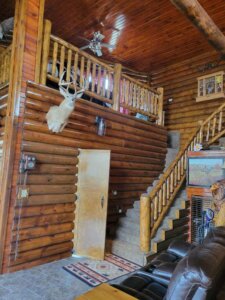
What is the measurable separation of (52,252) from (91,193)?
1255 millimetres

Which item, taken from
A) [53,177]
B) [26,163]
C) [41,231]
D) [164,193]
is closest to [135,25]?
[164,193]

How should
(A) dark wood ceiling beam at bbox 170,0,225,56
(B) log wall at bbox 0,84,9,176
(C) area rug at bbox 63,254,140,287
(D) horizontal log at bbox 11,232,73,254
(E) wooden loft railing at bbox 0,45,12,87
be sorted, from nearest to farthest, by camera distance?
(A) dark wood ceiling beam at bbox 170,0,225,56
(C) area rug at bbox 63,254,140,287
(D) horizontal log at bbox 11,232,73,254
(B) log wall at bbox 0,84,9,176
(E) wooden loft railing at bbox 0,45,12,87

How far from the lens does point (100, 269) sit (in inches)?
158

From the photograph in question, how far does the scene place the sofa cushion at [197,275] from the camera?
5.12 ft

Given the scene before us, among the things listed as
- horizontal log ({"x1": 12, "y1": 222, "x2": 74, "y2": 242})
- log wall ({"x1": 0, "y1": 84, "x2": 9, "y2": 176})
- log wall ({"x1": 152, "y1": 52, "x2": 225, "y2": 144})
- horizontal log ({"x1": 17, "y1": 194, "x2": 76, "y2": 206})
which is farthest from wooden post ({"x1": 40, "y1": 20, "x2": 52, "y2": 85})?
log wall ({"x1": 152, "y1": 52, "x2": 225, "y2": 144})

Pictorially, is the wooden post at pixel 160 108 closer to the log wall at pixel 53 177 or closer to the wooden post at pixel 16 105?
the log wall at pixel 53 177

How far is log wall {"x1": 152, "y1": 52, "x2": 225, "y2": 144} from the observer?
735 centimetres

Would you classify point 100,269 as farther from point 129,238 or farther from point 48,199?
point 48,199

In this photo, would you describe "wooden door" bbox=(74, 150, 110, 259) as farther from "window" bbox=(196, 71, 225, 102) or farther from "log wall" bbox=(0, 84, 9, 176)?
"window" bbox=(196, 71, 225, 102)

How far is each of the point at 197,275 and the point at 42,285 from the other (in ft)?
8.64

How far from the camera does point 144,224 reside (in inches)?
177

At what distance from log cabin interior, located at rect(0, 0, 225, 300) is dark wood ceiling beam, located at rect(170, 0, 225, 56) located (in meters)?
0.01

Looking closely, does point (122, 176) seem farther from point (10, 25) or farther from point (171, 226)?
point (10, 25)

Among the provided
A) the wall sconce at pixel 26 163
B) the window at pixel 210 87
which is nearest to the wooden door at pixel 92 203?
the wall sconce at pixel 26 163
